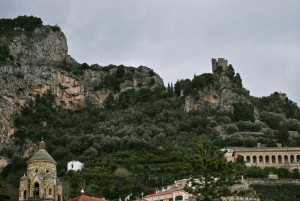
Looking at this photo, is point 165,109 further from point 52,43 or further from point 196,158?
point 196,158

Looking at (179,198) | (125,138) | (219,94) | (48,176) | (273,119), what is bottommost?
(179,198)

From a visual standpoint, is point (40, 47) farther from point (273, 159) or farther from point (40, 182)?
point (40, 182)

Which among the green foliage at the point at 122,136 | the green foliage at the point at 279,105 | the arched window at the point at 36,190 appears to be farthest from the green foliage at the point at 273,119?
the arched window at the point at 36,190

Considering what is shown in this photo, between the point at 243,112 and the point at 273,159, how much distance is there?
19.8 meters

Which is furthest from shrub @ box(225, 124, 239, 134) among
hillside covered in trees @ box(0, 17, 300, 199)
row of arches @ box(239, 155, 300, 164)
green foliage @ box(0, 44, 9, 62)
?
green foliage @ box(0, 44, 9, 62)

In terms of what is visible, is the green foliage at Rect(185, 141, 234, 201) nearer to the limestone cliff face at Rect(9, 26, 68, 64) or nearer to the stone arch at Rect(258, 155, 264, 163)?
the stone arch at Rect(258, 155, 264, 163)

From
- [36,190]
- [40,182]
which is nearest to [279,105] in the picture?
[40,182]

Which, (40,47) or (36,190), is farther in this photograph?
(40,47)

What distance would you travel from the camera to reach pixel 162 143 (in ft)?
340

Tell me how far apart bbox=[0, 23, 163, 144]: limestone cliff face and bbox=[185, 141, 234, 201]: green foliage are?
7590 centimetres

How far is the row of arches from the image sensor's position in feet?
318

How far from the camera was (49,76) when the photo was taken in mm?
131000

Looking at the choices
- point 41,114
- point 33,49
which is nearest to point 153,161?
point 41,114

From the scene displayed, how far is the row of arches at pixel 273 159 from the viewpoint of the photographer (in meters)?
96.9
